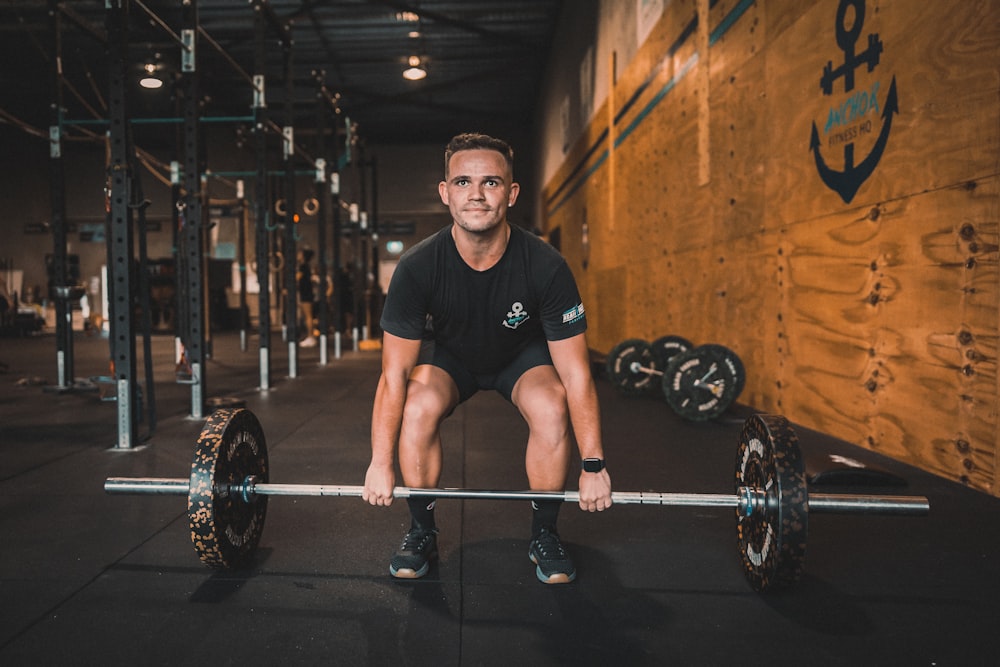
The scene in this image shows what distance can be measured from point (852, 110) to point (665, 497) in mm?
1712

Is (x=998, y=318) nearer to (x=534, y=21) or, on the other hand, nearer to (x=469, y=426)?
(x=469, y=426)

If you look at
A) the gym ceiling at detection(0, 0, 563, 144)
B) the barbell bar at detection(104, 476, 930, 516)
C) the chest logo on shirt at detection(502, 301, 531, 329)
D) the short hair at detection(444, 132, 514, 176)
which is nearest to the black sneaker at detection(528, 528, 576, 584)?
the barbell bar at detection(104, 476, 930, 516)

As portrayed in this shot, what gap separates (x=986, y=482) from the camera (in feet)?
5.79

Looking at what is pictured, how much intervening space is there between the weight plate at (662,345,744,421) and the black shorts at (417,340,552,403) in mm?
1546

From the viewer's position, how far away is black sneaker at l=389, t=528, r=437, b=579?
1.34 metres

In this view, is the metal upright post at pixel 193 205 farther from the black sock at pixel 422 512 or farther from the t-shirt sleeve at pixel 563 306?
the t-shirt sleeve at pixel 563 306

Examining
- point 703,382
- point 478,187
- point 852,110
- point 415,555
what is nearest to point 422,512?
point 415,555

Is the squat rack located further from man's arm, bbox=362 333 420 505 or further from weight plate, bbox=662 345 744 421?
weight plate, bbox=662 345 744 421

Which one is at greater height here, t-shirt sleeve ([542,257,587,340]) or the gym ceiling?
the gym ceiling

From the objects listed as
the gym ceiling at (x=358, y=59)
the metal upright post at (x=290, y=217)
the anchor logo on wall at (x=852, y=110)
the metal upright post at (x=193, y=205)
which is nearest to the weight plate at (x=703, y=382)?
the anchor logo on wall at (x=852, y=110)

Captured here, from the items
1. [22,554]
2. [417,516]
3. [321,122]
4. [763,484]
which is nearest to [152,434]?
[22,554]

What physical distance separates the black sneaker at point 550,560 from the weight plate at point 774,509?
13.6 inches

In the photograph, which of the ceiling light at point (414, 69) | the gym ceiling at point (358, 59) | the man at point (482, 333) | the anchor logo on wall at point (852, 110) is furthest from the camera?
the ceiling light at point (414, 69)

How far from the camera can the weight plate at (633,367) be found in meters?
3.67
